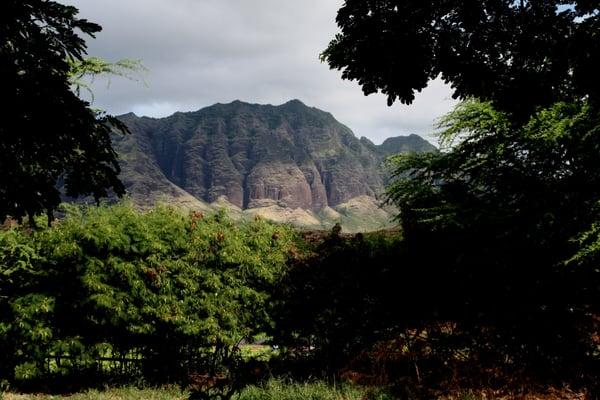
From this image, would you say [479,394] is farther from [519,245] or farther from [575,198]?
[575,198]

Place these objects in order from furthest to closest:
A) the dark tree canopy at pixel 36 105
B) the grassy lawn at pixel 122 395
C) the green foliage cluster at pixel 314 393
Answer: the grassy lawn at pixel 122 395, the green foliage cluster at pixel 314 393, the dark tree canopy at pixel 36 105

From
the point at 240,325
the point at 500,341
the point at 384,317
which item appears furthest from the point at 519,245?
the point at 240,325

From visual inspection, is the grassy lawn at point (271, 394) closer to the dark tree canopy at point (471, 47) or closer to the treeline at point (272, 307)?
the treeline at point (272, 307)

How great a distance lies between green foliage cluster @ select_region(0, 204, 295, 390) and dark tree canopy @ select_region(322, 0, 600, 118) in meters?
6.14

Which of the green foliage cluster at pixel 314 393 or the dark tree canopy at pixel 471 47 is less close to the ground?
the dark tree canopy at pixel 471 47

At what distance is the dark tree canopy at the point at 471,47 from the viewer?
3.20m

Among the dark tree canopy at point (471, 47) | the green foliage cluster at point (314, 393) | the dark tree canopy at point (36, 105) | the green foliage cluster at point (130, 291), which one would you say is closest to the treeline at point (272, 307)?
the green foliage cluster at point (130, 291)

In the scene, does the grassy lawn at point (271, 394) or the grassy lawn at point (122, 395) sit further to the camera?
the grassy lawn at point (122, 395)

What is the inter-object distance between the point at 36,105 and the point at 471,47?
319cm

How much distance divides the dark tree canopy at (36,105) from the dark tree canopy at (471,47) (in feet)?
7.03

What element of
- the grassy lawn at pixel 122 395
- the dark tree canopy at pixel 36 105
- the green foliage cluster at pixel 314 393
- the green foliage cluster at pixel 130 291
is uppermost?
the dark tree canopy at pixel 36 105

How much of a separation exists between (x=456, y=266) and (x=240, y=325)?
192 inches

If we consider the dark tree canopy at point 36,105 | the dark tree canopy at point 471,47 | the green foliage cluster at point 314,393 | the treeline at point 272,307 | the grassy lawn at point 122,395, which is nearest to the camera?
the dark tree canopy at point 36,105

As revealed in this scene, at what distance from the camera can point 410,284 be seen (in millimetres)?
8922
